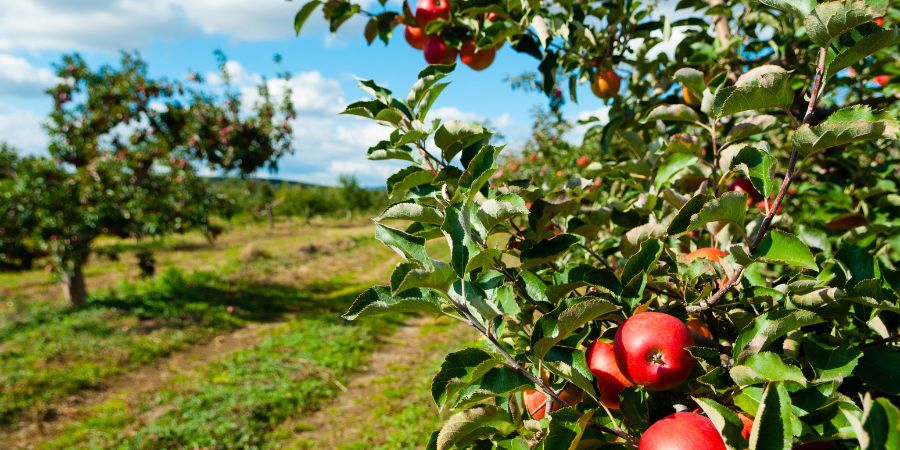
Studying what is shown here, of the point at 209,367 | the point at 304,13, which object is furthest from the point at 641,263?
the point at 209,367

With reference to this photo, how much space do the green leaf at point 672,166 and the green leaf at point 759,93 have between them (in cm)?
41

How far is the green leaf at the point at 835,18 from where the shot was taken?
2.50 ft

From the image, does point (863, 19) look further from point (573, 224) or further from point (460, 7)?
point (460, 7)

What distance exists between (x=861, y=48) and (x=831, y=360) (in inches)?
19.3

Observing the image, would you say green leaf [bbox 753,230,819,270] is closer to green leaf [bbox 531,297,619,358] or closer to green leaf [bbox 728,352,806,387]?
green leaf [bbox 728,352,806,387]

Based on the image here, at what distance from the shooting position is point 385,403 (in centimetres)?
550

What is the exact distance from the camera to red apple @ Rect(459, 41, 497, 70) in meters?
1.89

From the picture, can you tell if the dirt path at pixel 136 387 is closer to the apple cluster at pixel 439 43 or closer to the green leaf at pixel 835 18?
the apple cluster at pixel 439 43

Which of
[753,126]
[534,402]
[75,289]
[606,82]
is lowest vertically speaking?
[75,289]

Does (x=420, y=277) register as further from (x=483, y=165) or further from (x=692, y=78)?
(x=692, y=78)

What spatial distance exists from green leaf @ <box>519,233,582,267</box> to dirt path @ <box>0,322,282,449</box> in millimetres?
5315

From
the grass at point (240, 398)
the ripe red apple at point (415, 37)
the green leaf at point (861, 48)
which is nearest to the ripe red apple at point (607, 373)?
the green leaf at point (861, 48)

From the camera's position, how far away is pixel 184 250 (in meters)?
15.4

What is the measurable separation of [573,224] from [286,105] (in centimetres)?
1676
